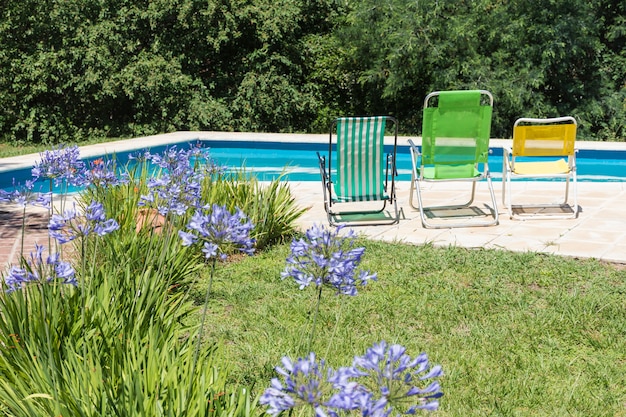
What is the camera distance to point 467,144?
6.70 metres

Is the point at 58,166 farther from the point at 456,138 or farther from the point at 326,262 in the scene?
the point at 456,138

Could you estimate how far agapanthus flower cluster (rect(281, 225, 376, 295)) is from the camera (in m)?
1.73

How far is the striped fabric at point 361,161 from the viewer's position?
6.52m

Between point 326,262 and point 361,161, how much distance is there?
4.88 metres

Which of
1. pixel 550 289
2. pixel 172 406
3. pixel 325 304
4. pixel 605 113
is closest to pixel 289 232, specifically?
pixel 325 304

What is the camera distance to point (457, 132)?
21.9 ft

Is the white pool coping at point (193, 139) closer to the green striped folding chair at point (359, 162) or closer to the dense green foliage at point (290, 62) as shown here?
the dense green foliage at point (290, 62)

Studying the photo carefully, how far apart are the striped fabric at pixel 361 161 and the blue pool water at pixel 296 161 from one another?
298 cm

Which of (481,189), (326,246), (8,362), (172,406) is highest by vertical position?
(326,246)

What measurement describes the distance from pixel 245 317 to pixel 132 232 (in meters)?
0.82

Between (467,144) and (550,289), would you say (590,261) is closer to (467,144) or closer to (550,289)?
(550,289)

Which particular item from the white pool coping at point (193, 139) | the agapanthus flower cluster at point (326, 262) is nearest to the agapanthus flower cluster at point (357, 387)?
the agapanthus flower cluster at point (326, 262)

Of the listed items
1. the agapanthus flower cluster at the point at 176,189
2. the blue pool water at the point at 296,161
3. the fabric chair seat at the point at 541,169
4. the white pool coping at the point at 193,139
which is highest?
the agapanthus flower cluster at the point at 176,189

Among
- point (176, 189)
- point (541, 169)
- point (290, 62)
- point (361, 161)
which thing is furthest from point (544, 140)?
point (290, 62)
